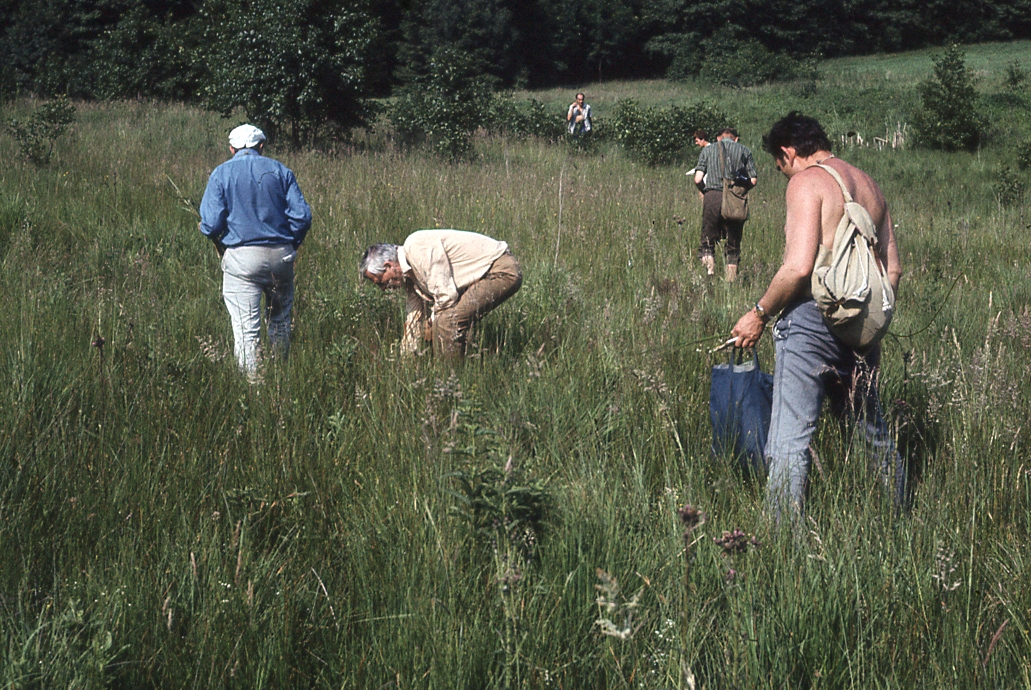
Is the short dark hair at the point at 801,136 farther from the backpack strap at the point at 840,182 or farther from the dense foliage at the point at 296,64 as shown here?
the dense foliage at the point at 296,64

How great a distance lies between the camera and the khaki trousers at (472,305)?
489 centimetres

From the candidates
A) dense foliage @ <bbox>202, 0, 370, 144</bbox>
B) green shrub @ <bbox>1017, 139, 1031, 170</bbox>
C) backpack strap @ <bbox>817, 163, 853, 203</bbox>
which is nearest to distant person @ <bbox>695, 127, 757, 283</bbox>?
backpack strap @ <bbox>817, 163, 853, 203</bbox>

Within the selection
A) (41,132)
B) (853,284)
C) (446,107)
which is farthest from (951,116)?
(853,284)

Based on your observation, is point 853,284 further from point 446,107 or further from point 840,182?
point 446,107

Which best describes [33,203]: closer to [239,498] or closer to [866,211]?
[239,498]

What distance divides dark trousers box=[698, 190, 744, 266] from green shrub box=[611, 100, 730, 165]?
1092cm

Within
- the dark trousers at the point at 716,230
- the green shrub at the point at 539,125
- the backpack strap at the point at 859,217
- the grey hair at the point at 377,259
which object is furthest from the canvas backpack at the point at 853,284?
the green shrub at the point at 539,125

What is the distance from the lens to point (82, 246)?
7.75 meters

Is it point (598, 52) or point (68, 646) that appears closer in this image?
point (68, 646)

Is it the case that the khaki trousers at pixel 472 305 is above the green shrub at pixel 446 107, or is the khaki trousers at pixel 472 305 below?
below

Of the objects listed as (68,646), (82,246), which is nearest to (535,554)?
(68,646)

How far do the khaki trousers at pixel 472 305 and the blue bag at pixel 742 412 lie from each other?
1.54 meters

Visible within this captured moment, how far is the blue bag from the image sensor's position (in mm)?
3664

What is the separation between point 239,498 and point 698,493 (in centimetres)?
167
